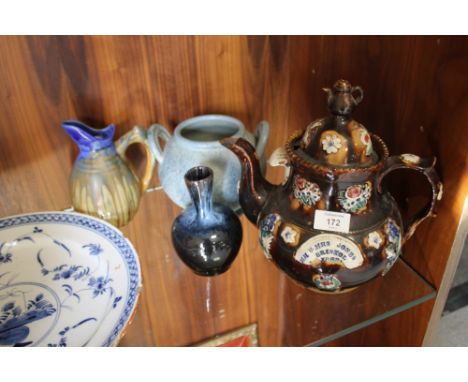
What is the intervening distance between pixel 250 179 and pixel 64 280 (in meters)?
0.29

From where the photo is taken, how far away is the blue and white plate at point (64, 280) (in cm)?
50

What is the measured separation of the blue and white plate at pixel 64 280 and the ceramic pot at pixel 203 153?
11 centimetres

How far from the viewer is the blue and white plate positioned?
19.6 inches

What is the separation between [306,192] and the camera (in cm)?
45

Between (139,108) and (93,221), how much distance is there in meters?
0.19

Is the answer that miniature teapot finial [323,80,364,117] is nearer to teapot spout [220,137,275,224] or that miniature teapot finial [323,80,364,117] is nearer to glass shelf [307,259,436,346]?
teapot spout [220,137,275,224]

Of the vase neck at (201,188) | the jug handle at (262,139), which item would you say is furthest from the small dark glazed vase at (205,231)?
the jug handle at (262,139)

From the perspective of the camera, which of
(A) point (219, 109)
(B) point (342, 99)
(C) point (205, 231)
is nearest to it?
(B) point (342, 99)

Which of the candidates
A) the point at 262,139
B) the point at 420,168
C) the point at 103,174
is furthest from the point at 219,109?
the point at 420,168

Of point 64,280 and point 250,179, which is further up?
point 250,179

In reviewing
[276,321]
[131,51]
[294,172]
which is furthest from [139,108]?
[276,321]

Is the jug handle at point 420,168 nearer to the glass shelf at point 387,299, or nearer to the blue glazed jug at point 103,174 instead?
the glass shelf at point 387,299

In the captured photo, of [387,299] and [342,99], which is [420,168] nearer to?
[342,99]
